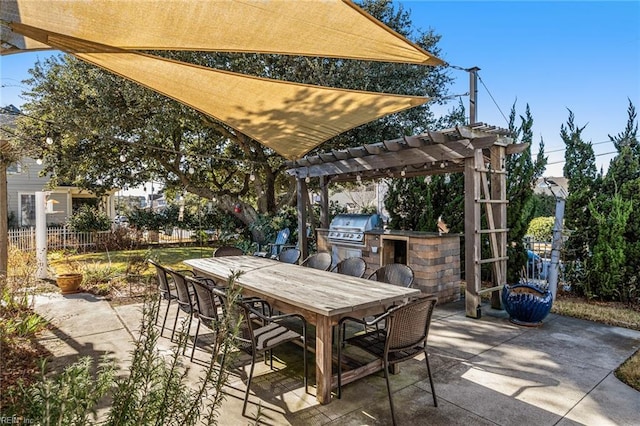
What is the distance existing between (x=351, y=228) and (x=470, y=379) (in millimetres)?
3812

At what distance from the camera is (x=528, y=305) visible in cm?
448

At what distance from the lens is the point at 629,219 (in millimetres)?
5582

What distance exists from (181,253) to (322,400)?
9948 mm

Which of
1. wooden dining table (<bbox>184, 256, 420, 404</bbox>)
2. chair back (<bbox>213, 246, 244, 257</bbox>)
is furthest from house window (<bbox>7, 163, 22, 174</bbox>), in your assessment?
wooden dining table (<bbox>184, 256, 420, 404</bbox>)

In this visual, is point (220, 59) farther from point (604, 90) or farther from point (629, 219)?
point (604, 90)

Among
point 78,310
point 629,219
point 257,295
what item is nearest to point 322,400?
point 257,295

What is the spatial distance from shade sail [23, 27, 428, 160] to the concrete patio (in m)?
2.42

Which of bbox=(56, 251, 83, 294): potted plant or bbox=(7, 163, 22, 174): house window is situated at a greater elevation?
bbox=(7, 163, 22, 174): house window

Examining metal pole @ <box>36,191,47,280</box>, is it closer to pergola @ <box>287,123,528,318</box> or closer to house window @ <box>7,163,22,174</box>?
house window @ <box>7,163,22,174</box>

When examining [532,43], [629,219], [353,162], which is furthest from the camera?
[532,43]

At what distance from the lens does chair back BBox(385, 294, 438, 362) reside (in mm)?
2574

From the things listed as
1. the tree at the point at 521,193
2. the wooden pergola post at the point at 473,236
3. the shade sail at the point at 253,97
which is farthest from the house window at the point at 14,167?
the tree at the point at 521,193

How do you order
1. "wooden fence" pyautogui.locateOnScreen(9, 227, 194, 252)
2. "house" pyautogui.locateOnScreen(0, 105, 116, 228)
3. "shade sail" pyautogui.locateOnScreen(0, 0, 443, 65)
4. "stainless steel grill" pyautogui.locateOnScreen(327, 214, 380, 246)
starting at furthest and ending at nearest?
"house" pyautogui.locateOnScreen(0, 105, 116, 228) → "wooden fence" pyautogui.locateOnScreen(9, 227, 194, 252) → "stainless steel grill" pyautogui.locateOnScreen(327, 214, 380, 246) → "shade sail" pyautogui.locateOnScreen(0, 0, 443, 65)

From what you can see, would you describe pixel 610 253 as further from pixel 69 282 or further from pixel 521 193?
pixel 69 282
